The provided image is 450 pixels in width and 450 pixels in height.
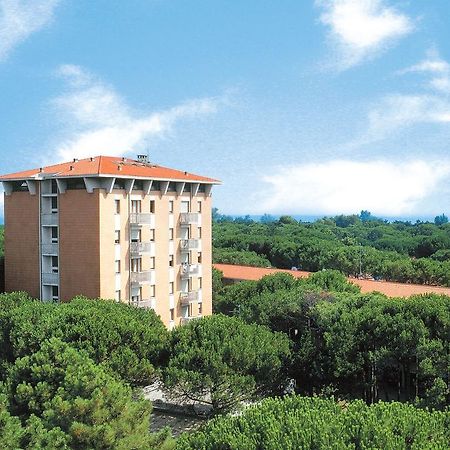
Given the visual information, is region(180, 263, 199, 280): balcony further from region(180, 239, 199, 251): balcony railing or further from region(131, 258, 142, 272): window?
region(131, 258, 142, 272): window

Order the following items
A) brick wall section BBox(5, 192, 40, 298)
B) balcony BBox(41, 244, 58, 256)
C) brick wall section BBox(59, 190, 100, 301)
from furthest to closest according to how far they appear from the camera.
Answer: brick wall section BBox(5, 192, 40, 298)
balcony BBox(41, 244, 58, 256)
brick wall section BBox(59, 190, 100, 301)

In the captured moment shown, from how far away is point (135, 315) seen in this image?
28656 millimetres

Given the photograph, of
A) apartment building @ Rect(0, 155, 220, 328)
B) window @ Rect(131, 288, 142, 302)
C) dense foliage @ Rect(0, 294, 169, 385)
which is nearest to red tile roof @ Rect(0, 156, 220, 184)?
apartment building @ Rect(0, 155, 220, 328)

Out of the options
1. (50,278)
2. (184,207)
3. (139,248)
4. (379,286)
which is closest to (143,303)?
(139,248)

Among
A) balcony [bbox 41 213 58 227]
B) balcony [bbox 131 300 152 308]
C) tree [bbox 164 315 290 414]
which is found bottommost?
tree [bbox 164 315 290 414]

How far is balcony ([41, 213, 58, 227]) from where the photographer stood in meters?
35.2

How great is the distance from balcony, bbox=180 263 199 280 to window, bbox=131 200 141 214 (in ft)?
19.1

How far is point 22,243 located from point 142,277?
826 centimetres

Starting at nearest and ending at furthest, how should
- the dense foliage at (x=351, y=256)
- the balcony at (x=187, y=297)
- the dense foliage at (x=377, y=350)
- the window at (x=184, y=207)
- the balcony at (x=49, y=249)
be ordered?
the dense foliage at (x=377, y=350) → the balcony at (x=49, y=249) → the balcony at (x=187, y=297) → the window at (x=184, y=207) → the dense foliage at (x=351, y=256)

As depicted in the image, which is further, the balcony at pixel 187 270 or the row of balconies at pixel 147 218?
the balcony at pixel 187 270

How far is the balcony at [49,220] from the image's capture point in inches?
1385

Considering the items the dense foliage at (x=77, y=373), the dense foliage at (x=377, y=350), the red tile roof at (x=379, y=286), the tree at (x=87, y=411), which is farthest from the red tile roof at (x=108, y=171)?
the tree at (x=87, y=411)

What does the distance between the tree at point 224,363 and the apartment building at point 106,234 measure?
9.23 m

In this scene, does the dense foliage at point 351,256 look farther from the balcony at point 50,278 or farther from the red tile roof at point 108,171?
the balcony at point 50,278
